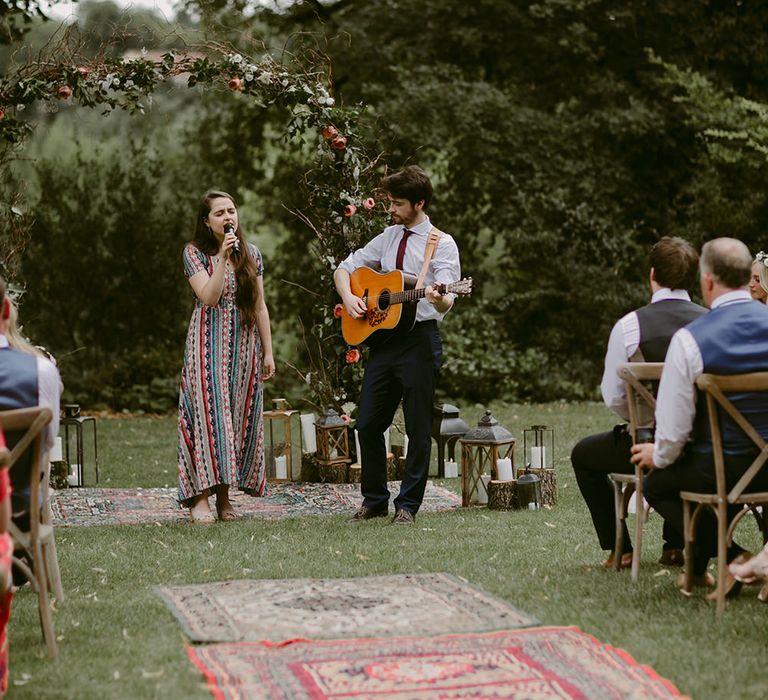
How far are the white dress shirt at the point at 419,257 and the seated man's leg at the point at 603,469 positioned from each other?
1.50 m

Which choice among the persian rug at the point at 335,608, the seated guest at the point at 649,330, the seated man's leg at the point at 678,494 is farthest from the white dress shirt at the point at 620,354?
the persian rug at the point at 335,608

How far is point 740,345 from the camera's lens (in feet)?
15.2

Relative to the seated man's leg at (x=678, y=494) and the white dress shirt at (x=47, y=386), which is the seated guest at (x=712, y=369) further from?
the white dress shirt at (x=47, y=386)

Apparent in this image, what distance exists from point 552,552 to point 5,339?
2.90 metres

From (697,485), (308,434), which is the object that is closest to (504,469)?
(308,434)

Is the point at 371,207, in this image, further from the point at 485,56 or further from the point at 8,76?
the point at 485,56

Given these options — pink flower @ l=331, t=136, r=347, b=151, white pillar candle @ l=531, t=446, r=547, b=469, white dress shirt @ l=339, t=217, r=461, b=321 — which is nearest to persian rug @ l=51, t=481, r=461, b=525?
white pillar candle @ l=531, t=446, r=547, b=469

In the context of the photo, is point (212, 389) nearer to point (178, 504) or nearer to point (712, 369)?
point (178, 504)

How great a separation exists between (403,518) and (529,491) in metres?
0.96

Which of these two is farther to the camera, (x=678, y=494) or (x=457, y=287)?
(x=457, y=287)

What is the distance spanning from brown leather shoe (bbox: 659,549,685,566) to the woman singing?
260 cm

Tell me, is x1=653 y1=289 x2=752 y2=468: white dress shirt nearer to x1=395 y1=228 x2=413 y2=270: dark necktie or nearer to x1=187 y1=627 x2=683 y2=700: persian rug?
x1=187 y1=627 x2=683 y2=700: persian rug

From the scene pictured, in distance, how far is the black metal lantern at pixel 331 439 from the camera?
30.0 feet

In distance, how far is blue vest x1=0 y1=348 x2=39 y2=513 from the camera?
14.1ft
